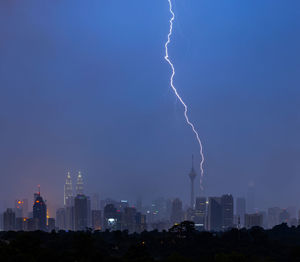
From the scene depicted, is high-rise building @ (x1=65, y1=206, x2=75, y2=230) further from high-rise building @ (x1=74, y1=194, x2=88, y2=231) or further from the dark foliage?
the dark foliage

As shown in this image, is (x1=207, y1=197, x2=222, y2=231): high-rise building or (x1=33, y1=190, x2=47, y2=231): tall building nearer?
(x1=33, y1=190, x2=47, y2=231): tall building

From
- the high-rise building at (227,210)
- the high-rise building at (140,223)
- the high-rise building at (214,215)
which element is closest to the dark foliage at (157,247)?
the high-rise building at (140,223)

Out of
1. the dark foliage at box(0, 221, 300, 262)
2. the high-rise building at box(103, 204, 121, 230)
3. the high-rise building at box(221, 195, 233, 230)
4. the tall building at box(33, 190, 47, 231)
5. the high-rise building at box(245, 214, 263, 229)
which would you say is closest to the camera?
the dark foliage at box(0, 221, 300, 262)

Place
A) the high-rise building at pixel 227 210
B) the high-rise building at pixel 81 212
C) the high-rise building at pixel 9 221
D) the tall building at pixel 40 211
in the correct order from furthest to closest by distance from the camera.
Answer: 1. the high-rise building at pixel 227 210
2. the high-rise building at pixel 81 212
3. the tall building at pixel 40 211
4. the high-rise building at pixel 9 221

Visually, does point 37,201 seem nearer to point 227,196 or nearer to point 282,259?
point 227,196

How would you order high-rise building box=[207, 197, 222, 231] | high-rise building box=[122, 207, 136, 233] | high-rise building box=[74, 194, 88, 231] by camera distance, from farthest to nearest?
high-rise building box=[74, 194, 88, 231] → high-rise building box=[207, 197, 222, 231] → high-rise building box=[122, 207, 136, 233]

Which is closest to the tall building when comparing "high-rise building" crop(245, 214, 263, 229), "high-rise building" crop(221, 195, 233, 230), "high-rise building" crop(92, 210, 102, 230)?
"high-rise building" crop(92, 210, 102, 230)

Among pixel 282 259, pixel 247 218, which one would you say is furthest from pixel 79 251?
pixel 247 218

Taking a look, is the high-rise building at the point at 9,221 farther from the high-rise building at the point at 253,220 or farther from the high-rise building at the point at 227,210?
the high-rise building at the point at 227,210
